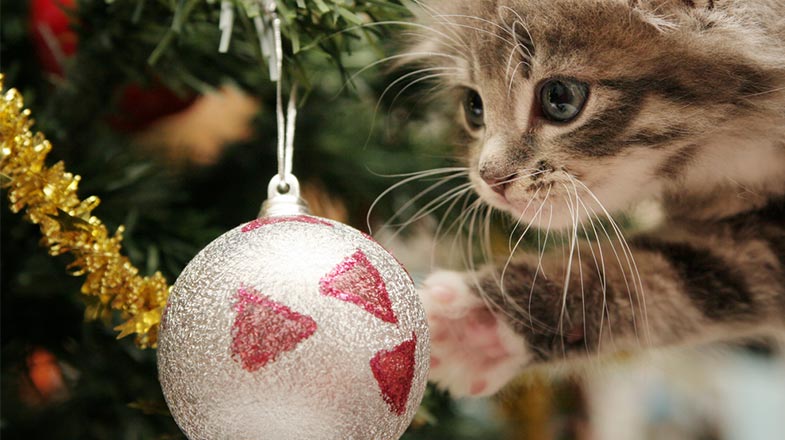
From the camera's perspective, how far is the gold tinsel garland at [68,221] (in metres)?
0.41

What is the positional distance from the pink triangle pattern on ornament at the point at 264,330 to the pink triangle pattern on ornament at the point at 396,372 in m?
0.03

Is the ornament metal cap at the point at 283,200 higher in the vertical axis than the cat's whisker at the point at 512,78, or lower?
lower

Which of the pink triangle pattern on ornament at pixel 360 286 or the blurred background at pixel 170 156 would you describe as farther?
the blurred background at pixel 170 156

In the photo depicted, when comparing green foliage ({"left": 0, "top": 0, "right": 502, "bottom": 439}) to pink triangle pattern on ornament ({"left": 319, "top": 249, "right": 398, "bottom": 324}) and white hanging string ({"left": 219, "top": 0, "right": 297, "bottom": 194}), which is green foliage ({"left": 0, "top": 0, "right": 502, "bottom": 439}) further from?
pink triangle pattern on ornament ({"left": 319, "top": 249, "right": 398, "bottom": 324})

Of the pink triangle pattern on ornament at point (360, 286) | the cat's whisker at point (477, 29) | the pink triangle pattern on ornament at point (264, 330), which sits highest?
the cat's whisker at point (477, 29)

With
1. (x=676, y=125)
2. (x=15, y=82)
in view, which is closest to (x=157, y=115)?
(x=15, y=82)

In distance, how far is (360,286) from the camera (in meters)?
0.35

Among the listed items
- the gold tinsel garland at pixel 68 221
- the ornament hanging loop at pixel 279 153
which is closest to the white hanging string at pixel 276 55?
the ornament hanging loop at pixel 279 153

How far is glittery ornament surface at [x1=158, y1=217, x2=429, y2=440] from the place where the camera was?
329 mm

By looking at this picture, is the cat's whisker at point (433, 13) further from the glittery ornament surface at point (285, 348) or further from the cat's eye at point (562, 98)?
the glittery ornament surface at point (285, 348)

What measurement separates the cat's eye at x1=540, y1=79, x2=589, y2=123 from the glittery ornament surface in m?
0.20

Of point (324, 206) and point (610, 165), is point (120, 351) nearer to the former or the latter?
Answer: point (324, 206)

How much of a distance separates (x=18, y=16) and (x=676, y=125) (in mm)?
517

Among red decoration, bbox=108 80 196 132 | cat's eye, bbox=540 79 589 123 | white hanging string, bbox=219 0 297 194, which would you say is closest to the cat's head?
cat's eye, bbox=540 79 589 123
